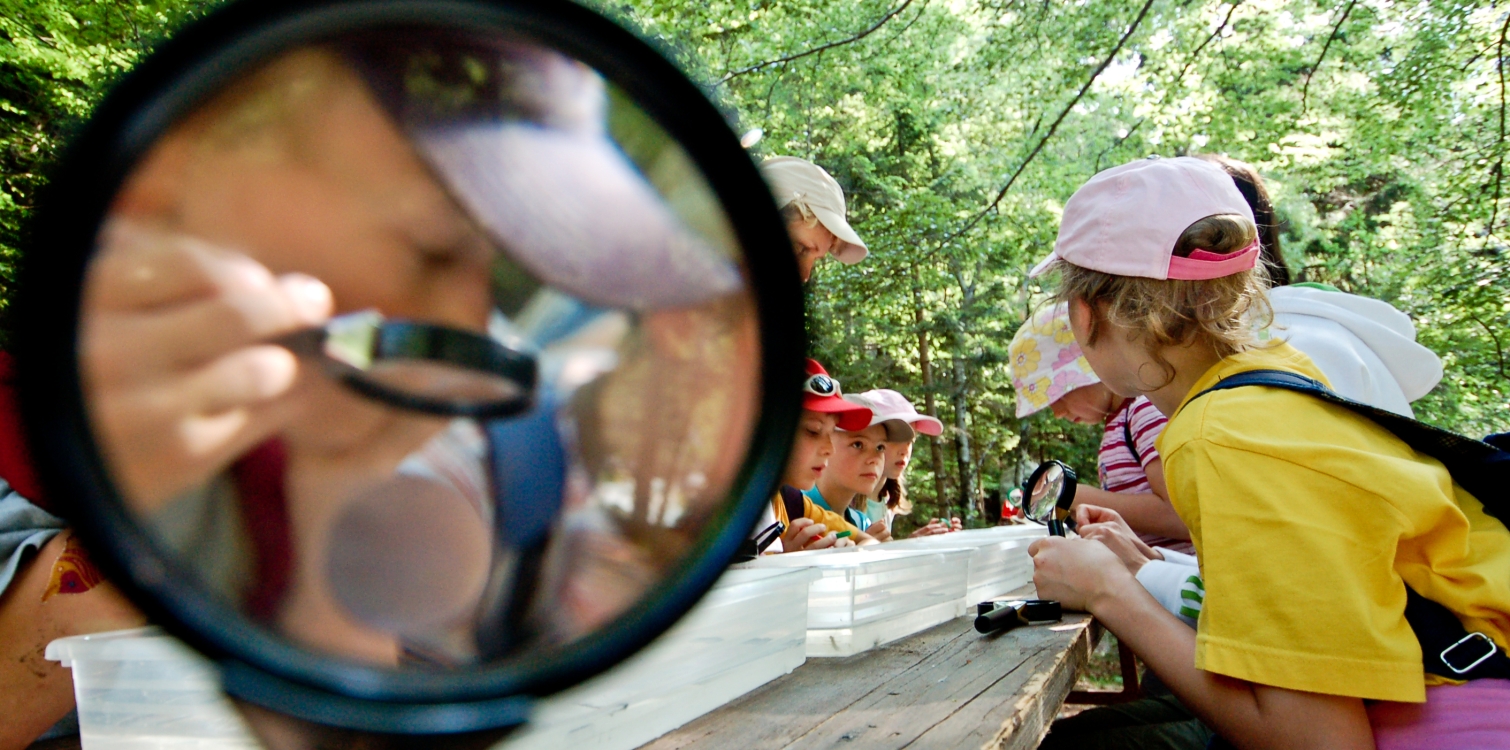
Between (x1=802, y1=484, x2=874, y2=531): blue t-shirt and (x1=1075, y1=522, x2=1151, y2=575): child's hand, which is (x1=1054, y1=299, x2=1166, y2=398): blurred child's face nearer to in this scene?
(x1=1075, y1=522, x2=1151, y2=575): child's hand

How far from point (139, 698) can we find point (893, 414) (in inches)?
142

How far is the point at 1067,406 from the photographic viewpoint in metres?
3.53

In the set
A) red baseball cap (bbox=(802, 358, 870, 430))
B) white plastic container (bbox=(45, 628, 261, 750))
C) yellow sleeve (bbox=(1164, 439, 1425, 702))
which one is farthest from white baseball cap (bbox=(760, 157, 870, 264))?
white plastic container (bbox=(45, 628, 261, 750))

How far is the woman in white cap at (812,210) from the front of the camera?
8.80 ft

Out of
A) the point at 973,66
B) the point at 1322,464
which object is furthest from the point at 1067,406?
the point at 973,66

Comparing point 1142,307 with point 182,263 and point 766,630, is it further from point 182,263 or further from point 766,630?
point 182,263

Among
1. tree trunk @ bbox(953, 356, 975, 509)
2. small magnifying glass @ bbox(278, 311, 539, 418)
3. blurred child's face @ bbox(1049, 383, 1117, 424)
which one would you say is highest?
small magnifying glass @ bbox(278, 311, 539, 418)

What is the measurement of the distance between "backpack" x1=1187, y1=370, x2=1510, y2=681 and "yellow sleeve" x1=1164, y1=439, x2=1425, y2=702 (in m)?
0.06

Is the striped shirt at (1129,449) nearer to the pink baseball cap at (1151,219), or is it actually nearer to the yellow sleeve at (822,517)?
the yellow sleeve at (822,517)

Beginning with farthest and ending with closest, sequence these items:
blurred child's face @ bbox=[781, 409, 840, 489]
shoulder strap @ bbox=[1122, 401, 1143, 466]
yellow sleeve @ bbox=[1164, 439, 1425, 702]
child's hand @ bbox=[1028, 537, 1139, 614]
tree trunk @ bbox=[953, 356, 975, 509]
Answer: tree trunk @ bbox=[953, 356, 975, 509] < shoulder strap @ bbox=[1122, 401, 1143, 466] < blurred child's face @ bbox=[781, 409, 840, 489] < child's hand @ bbox=[1028, 537, 1139, 614] < yellow sleeve @ bbox=[1164, 439, 1425, 702]

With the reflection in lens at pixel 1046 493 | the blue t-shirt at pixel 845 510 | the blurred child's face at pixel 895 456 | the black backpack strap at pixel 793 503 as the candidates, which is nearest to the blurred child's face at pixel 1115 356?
the reflection in lens at pixel 1046 493

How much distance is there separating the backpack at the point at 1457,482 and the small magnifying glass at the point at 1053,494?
80cm

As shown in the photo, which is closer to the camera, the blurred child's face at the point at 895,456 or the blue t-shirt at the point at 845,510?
the blue t-shirt at the point at 845,510

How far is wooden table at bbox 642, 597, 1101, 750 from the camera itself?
40.9 inches
